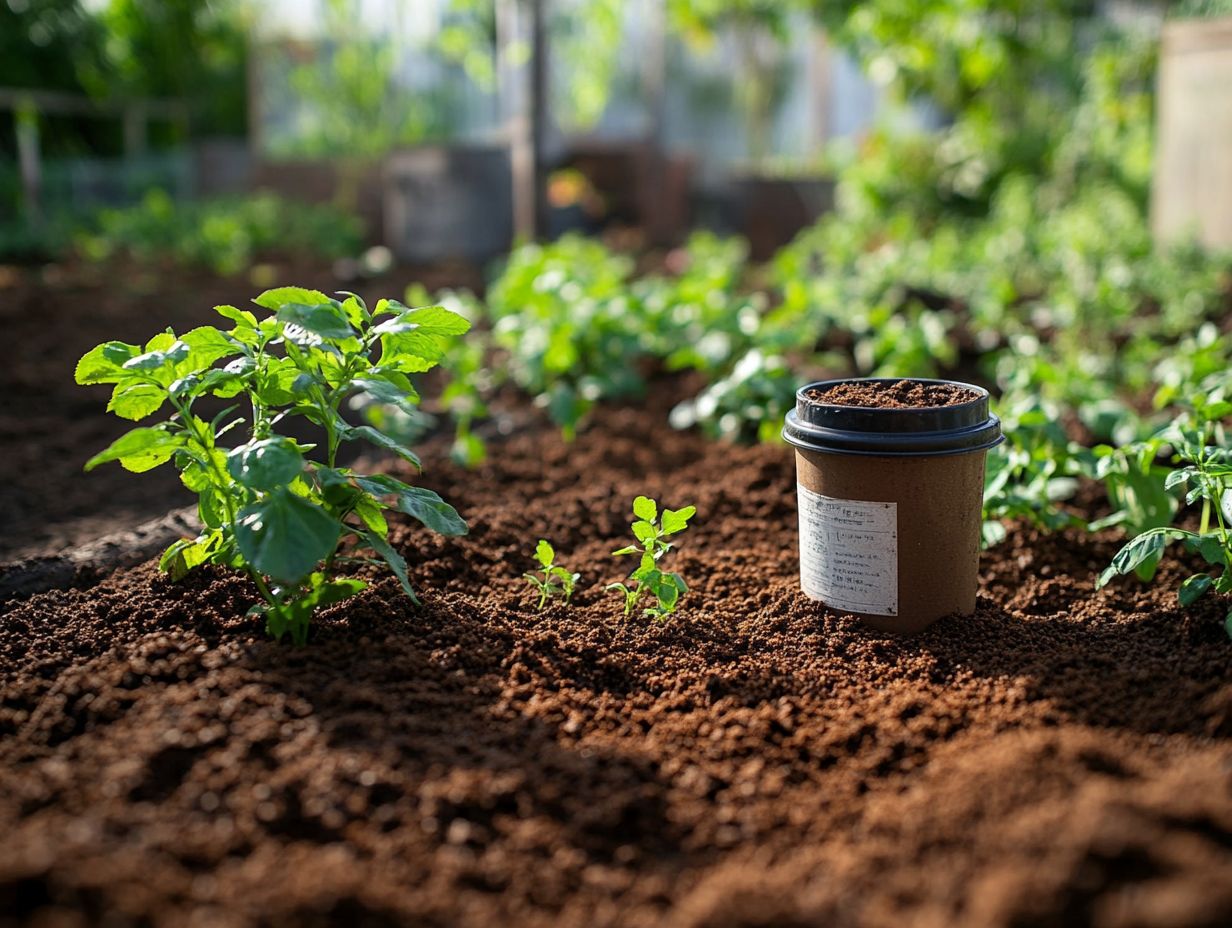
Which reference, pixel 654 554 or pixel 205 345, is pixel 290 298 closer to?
pixel 205 345

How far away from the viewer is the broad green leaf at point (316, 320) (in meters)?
2.02

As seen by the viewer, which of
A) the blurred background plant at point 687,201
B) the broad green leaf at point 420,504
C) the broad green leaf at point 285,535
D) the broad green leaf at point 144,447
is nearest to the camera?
the broad green leaf at point 285,535

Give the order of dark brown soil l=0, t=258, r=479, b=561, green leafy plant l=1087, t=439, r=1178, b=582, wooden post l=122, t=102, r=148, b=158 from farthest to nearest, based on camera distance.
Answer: wooden post l=122, t=102, r=148, b=158
dark brown soil l=0, t=258, r=479, b=561
green leafy plant l=1087, t=439, r=1178, b=582

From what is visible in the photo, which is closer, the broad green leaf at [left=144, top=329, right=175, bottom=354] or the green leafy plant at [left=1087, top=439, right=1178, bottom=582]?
the broad green leaf at [left=144, top=329, right=175, bottom=354]

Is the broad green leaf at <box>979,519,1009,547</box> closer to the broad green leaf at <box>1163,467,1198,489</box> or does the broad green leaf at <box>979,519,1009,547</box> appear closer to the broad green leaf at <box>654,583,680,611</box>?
the broad green leaf at <box>1163,467,1198,489</box>

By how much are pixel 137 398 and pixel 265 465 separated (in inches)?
14.8

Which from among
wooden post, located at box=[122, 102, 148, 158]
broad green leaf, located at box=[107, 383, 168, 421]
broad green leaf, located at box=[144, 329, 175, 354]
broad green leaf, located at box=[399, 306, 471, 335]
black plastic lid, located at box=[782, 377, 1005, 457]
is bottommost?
black plastic lid, located at box=[782, 377, 1005, 457]

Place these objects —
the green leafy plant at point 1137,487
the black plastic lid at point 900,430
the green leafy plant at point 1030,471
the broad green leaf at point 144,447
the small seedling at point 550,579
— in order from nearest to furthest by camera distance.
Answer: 1. the broad green leaf at point 144,447
2. the black plastic lid at point 900,430
3. the small seedling at point 550,579
4. the green leafy plant at point 1137,487
5. the green leafy plant at point 1030,471

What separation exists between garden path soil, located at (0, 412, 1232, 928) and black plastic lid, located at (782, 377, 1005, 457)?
39cm

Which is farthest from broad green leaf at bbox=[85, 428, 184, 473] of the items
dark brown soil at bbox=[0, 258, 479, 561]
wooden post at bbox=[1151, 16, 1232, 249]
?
wooden post at bbox=[1151, 16, 1232, 249]

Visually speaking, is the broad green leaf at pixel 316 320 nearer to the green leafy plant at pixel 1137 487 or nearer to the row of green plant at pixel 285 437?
the row of green plant at pixel 285 437

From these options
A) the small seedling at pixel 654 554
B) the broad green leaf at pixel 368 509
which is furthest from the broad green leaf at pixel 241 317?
the small seedling at pixel 654 554

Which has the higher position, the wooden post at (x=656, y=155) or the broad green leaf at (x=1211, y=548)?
the wooden post at (x=656, y=155)

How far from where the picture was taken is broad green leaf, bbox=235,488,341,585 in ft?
6.31
